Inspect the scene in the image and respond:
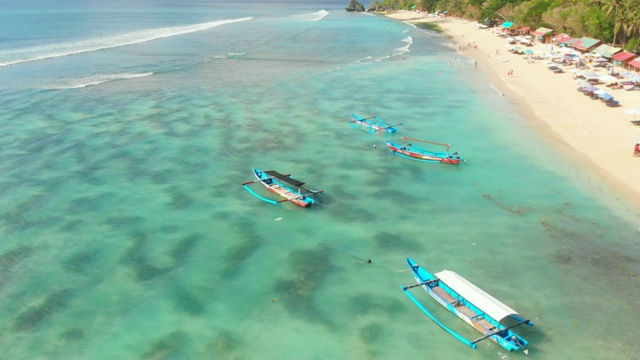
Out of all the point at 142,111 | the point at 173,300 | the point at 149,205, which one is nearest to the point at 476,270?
the point at 173,300

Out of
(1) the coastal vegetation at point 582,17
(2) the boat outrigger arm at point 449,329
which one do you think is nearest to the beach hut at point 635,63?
(1) the coastal vegetation at point 582,17

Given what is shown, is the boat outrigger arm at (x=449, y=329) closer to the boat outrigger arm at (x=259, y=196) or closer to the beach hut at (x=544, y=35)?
the boat outrigger arm at (x=259, y=196)

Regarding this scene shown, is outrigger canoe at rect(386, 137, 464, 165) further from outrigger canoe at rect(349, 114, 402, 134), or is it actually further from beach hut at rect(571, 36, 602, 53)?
beach hut at rect(571, 36, 602, 53)

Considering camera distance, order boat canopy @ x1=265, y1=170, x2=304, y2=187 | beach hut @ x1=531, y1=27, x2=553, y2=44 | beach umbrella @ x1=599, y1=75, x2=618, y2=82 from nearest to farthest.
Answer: boat canopy @ x1=265, y1=170, x2=304, y2=187, beach umbrella @ x1=599, y1=75, x2=618, y2=82, beach hut @ x1=531, y1=27, x2=553, y2=44

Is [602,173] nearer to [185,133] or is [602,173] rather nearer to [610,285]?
[610,285]

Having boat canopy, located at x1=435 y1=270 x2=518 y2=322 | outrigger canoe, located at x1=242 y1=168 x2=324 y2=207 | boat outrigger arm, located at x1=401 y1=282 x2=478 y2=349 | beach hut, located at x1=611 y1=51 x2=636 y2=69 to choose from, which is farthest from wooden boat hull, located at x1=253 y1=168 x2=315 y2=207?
beach hut, located at x1=611 y1=51 x2=636 y2=69

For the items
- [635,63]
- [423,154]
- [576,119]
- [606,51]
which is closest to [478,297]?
[423,154]

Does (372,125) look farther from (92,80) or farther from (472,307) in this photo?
(92,80)

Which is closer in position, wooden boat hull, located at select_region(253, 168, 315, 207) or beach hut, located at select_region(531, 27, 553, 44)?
wooden boat hull, located at select_region(253, 168, 315, 207)
